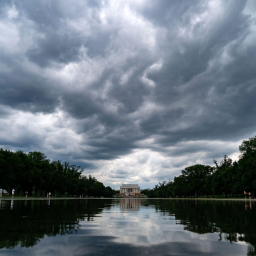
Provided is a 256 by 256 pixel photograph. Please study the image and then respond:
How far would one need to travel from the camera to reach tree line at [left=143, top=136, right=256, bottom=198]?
251ft

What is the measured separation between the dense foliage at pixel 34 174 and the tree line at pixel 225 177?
59927 mm

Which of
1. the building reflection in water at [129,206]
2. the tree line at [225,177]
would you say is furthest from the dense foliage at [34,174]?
the tree line at [225,177]

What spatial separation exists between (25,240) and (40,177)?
294 feet

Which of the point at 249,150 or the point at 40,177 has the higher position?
the point at 249,150

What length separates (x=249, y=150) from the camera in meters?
81.8

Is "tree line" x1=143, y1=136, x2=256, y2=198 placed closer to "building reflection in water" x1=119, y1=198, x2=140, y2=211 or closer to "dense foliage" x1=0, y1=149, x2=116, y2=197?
"building reflection in water" x1=119, y1=198, x2=140, y2=211

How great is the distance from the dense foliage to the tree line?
59.9m

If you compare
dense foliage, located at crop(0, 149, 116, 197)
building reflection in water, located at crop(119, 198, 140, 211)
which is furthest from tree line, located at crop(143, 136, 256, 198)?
dense foliage, located at crop(0, 149, 116, 197)

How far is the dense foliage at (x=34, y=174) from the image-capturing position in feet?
232

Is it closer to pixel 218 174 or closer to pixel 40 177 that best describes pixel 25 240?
pixel 40 177

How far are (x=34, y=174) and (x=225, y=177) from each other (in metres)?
77.2

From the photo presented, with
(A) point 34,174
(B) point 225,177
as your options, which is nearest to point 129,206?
(A) point 34,174

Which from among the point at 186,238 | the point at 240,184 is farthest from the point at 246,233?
the point at 240,184

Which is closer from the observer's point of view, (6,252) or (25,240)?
(6,252)
